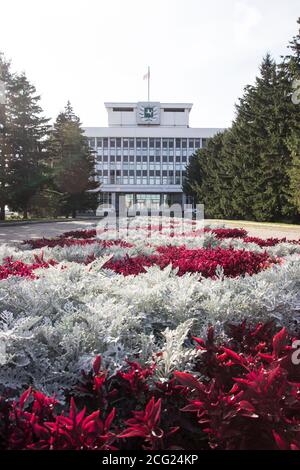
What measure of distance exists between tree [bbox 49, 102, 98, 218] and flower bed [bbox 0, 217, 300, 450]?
39.2 m

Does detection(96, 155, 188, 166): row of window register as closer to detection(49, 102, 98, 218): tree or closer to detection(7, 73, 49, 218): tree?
detection(49, 102, 98, 218): tree

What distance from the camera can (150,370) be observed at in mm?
1952

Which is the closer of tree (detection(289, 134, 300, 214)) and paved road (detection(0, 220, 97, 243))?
paved road (detection(0, 220, 97, 243))

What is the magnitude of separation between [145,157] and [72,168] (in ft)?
156

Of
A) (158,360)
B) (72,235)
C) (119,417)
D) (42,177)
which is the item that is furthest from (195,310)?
(42,177)

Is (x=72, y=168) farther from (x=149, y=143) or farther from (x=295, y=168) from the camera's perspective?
(x=149, y=143)

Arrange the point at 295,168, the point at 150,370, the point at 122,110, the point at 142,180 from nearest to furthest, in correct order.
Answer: the point at 150,370, the point at 295,168, the point at 142,180, the point at 122,110

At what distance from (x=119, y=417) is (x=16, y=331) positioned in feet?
2.39

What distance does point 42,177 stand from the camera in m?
32.5

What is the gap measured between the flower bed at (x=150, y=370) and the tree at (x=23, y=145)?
29.4 metres

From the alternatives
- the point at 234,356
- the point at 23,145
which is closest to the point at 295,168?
the point at 23,145

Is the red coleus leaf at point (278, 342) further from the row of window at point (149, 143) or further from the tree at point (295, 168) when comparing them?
the row of window at point (149, 143)

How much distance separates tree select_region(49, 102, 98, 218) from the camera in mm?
42375

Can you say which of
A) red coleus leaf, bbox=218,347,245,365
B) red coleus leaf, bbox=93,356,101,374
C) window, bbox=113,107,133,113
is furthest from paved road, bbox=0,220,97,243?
window, bbox=113,107,133,113
